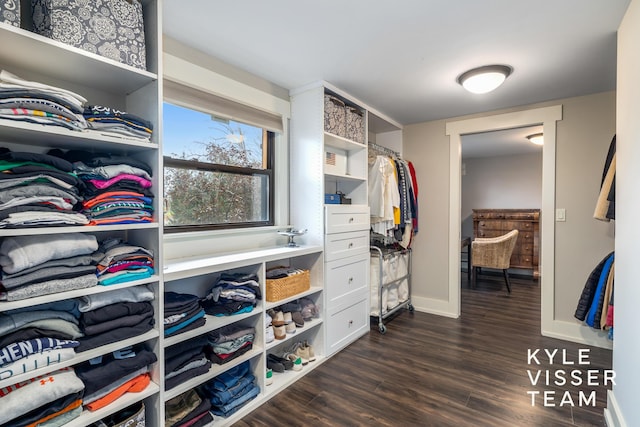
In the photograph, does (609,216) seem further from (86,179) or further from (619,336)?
(86,179)

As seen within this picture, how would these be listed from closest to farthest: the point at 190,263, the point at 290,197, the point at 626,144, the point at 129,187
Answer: the point at 129,187
the point at 626,144
the point at 190,263
the point at 290,197

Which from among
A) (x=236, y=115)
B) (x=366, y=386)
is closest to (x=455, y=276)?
(x=366, y=386)

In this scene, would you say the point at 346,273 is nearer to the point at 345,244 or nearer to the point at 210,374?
the point at 345,244

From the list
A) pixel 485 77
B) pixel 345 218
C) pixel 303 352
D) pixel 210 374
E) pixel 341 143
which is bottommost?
pixel 303 352

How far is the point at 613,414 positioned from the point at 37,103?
117 inches

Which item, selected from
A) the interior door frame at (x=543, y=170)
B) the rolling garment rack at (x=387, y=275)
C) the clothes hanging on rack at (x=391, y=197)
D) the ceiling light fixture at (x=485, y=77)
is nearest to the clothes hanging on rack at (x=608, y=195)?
the interior door frame at (x=543, y=170)

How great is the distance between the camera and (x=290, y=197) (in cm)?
270

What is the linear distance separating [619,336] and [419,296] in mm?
2091

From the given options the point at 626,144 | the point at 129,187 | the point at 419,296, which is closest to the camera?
the point at 129,187

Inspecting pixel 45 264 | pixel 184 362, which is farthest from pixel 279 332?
pixel 45 264

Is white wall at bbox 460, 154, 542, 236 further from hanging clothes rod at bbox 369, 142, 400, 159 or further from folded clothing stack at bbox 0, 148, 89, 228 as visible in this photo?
folded clothing stack at bbox 0, 148, 89, 228

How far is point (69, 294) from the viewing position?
3.87 feet

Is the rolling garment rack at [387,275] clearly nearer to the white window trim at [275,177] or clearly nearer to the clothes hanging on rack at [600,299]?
the white window trim at [275,177]

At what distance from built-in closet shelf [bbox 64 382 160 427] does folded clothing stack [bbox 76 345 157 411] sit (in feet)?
0.05
